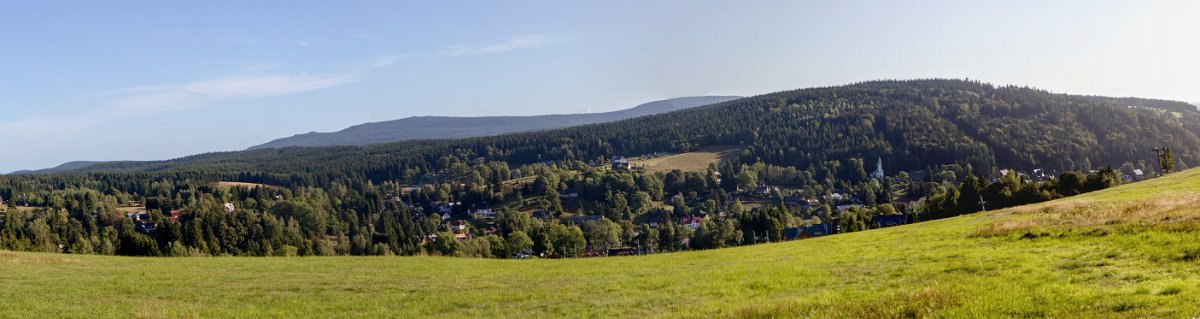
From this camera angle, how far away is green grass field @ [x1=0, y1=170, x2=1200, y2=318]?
13.1 meters

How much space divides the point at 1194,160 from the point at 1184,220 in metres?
215

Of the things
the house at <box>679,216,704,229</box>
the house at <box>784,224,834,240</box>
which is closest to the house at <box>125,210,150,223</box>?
the house at <box>679,216,704,229</box>

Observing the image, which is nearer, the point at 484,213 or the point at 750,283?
the point at 750,283

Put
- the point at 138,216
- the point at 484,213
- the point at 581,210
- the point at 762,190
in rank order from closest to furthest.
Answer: the point at 581,210 → the point at 138,216 → the point at 484,213 → the point at 762,190

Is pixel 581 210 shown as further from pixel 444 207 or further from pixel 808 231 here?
pixel 808 231

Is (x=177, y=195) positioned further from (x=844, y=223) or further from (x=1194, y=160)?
(x=1194, y=160)

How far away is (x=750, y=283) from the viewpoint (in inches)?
804

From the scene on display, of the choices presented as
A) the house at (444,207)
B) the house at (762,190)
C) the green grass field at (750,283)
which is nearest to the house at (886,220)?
the green grass field at (750,283)

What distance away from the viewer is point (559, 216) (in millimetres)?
159500

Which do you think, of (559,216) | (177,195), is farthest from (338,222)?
(177,195)

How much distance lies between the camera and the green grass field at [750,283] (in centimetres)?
1310

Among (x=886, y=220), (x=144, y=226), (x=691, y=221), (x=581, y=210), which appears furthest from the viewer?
(x=581, y=210)

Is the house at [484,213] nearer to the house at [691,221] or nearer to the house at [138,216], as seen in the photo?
the house at [691,221]

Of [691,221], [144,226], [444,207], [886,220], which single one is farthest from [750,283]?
[444,207]
